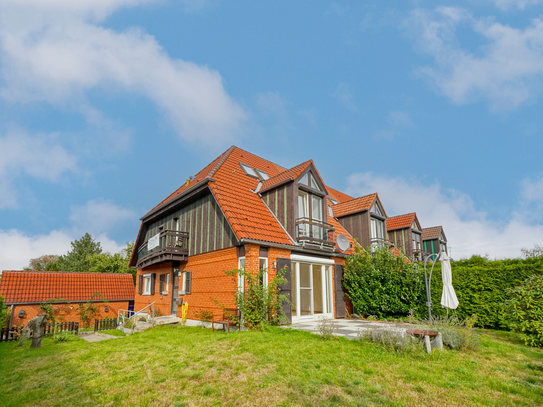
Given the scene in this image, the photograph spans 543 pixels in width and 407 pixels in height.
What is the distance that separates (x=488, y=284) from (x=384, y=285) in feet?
13.1

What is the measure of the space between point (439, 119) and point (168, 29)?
47.0ft

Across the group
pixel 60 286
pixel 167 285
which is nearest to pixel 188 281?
pixel 167 285

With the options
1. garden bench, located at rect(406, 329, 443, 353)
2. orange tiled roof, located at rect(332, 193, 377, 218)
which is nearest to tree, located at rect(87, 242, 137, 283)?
orange tiled roof, located at rect(332, 193, 377, 218)

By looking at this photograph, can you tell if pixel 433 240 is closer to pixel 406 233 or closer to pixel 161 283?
pixel 406 233

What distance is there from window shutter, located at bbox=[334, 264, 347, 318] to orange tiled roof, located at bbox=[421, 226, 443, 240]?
14.7 meters

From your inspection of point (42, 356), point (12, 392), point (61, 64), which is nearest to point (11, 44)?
point (61, 64)

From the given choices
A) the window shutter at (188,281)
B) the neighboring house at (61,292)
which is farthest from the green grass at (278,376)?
the neighboring house at (61,292)

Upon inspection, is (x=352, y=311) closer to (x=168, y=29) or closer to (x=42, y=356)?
(x=42, y=356)

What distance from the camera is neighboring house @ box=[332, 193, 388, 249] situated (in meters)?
17.9

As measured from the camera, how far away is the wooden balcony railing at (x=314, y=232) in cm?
1355

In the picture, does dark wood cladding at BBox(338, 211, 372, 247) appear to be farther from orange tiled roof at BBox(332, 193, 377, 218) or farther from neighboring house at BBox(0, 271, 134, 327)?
neighboring house at BBox(0, 271, 134, 327)

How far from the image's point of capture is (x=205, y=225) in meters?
14.3

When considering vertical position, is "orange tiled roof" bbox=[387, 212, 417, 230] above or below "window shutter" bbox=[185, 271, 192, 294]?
above

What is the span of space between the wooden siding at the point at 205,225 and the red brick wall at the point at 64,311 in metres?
13.2
